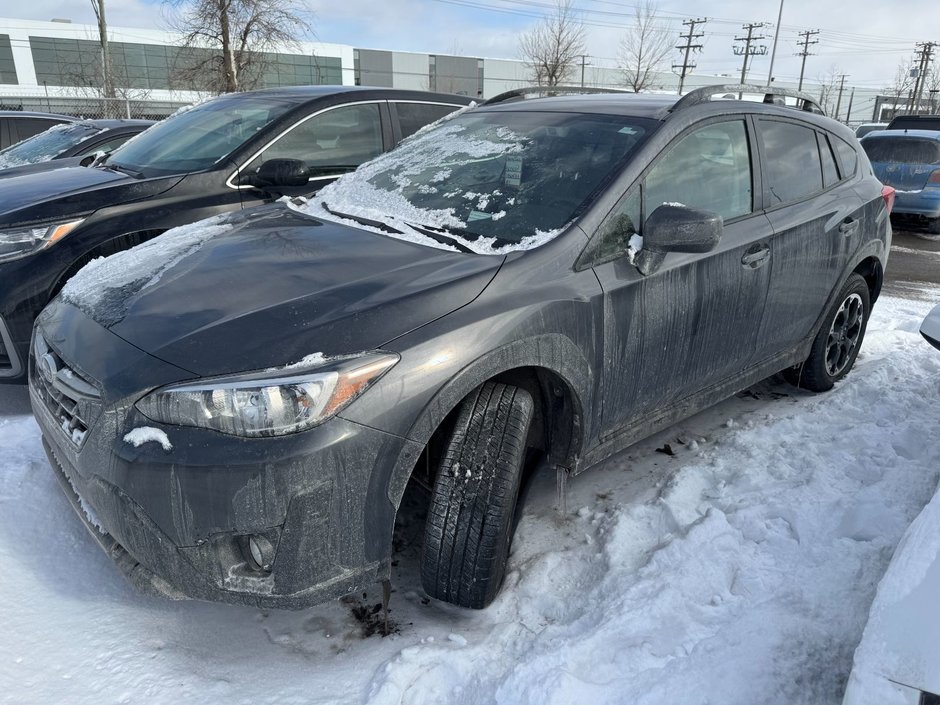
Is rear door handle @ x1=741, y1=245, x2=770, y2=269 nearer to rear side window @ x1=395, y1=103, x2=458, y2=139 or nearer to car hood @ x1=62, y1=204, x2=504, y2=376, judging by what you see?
car hood @ x1=62, y1=204, x2=504, y2=376

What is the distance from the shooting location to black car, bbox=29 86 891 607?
1.95 m

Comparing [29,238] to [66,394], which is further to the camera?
[29,238]

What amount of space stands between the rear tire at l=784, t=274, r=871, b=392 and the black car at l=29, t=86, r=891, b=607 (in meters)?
0.56

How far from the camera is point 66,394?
223 centimetres

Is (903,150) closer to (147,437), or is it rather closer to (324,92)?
(324,92)

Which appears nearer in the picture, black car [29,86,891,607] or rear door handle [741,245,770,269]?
black car [29,86,891,607]

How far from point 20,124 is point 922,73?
5560 centimetres

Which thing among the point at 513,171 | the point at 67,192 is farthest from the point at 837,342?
the point at 67,192

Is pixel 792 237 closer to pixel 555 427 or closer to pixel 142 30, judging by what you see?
pixel 555 427

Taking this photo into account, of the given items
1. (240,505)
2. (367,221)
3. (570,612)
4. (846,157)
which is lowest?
(570,612)

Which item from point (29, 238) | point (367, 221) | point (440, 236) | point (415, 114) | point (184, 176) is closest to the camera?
point (440, 236)

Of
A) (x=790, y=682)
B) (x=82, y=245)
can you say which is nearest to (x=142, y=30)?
(x=82, y=245)

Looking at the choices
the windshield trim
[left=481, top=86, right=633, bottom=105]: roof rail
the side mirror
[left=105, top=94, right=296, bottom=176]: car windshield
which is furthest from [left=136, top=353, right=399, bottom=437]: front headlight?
[left=105, top=94, right=296, bottom=176]: car windshield

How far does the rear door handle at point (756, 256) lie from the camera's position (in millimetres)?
3189
